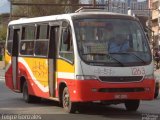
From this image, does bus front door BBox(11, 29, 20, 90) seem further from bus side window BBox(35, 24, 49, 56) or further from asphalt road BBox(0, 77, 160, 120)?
bus side window BBox(35, 24, 49, 56)

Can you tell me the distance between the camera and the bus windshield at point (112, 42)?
15180 millimetres

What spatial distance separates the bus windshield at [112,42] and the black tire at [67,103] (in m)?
1.24

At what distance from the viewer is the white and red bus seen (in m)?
14.9

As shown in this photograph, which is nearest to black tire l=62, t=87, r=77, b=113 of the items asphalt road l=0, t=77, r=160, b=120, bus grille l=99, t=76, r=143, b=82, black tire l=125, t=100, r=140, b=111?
asphalt road l=0, t=77, r=160, b=120

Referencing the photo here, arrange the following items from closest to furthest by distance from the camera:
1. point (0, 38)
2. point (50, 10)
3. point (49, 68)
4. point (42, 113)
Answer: point (42, 113), point (49, 68), point (50, 10), point (0, 38)

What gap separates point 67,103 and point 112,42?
6.60ft

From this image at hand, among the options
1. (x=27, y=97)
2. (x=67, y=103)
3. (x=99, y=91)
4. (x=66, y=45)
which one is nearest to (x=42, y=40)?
(x=66, y=45)

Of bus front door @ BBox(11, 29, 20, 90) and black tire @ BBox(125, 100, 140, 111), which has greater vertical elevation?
bus front door @ BBox(11, 29, 20, 90)

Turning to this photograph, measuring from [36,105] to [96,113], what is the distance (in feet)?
10.5

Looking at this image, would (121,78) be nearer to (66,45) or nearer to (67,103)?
(67,103)

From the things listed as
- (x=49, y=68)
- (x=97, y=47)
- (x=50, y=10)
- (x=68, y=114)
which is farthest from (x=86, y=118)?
(x=50, y=10)

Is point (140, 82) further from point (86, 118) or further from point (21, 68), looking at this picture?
point (21, 68)

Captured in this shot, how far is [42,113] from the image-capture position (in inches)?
621

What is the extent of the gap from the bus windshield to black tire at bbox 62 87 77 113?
1.24m
